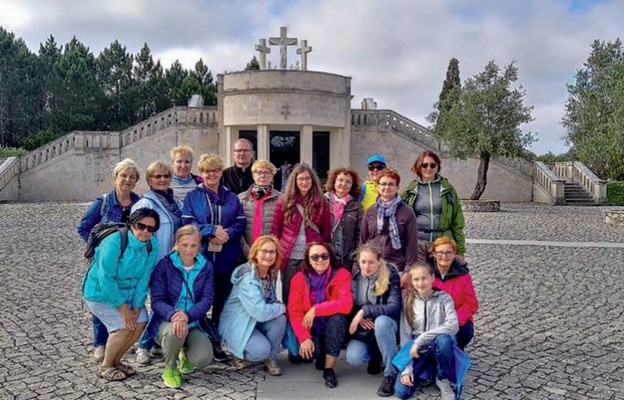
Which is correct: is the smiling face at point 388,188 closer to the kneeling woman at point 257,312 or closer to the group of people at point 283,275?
the group of people at point 283,275

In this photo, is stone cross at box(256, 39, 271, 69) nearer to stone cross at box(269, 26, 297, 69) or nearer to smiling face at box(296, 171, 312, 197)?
stone cross at box(269, 26, 297, 69)

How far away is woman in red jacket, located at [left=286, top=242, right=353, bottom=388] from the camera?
4805mm

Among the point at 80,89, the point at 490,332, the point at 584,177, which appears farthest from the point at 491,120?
the point at 80,89

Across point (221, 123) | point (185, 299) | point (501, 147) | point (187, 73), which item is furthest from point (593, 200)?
point (187, 73)

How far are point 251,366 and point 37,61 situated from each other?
1603 inches

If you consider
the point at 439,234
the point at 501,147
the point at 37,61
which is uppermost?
the point at 37,61

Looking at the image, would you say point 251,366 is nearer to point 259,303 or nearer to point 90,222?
point 259,303

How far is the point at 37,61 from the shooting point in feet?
130

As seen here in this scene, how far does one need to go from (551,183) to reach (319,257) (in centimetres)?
2321

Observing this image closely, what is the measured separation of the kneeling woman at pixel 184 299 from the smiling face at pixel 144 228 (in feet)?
0.77

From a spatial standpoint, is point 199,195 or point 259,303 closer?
point 259,303

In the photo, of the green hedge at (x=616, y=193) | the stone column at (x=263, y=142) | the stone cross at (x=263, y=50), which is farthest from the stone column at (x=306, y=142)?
the green hedge at (x=616, y=193)

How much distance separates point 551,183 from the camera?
25.5m

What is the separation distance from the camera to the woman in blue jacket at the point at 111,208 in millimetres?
5102
